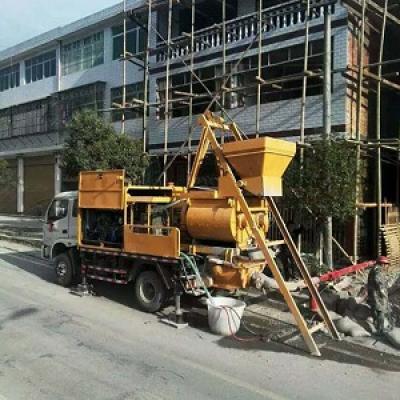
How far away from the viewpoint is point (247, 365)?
6.95m

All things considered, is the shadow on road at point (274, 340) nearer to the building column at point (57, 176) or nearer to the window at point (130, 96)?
the window at point (130, 96)

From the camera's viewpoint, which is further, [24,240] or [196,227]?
[24,240]

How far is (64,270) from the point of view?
1209 cm

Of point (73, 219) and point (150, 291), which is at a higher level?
point (73, 219)

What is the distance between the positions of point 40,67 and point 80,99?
20.6 feet

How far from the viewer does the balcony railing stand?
1627 cm

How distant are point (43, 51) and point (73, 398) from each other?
29.7 m

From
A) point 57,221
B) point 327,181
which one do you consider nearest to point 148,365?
point 327,181

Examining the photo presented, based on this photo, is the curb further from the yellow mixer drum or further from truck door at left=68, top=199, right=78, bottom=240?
the yellow mixer drum

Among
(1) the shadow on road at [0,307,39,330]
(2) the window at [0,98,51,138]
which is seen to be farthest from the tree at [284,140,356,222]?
(2) the window at [0,98,51,138]

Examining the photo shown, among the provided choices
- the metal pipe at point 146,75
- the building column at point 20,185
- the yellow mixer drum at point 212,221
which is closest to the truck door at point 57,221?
the yellow mixer drum at point 212,221

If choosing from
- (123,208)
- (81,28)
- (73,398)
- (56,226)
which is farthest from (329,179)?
(81,28)

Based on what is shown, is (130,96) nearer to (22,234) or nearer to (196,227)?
(22,234)

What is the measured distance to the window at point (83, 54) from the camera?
2739 cm
